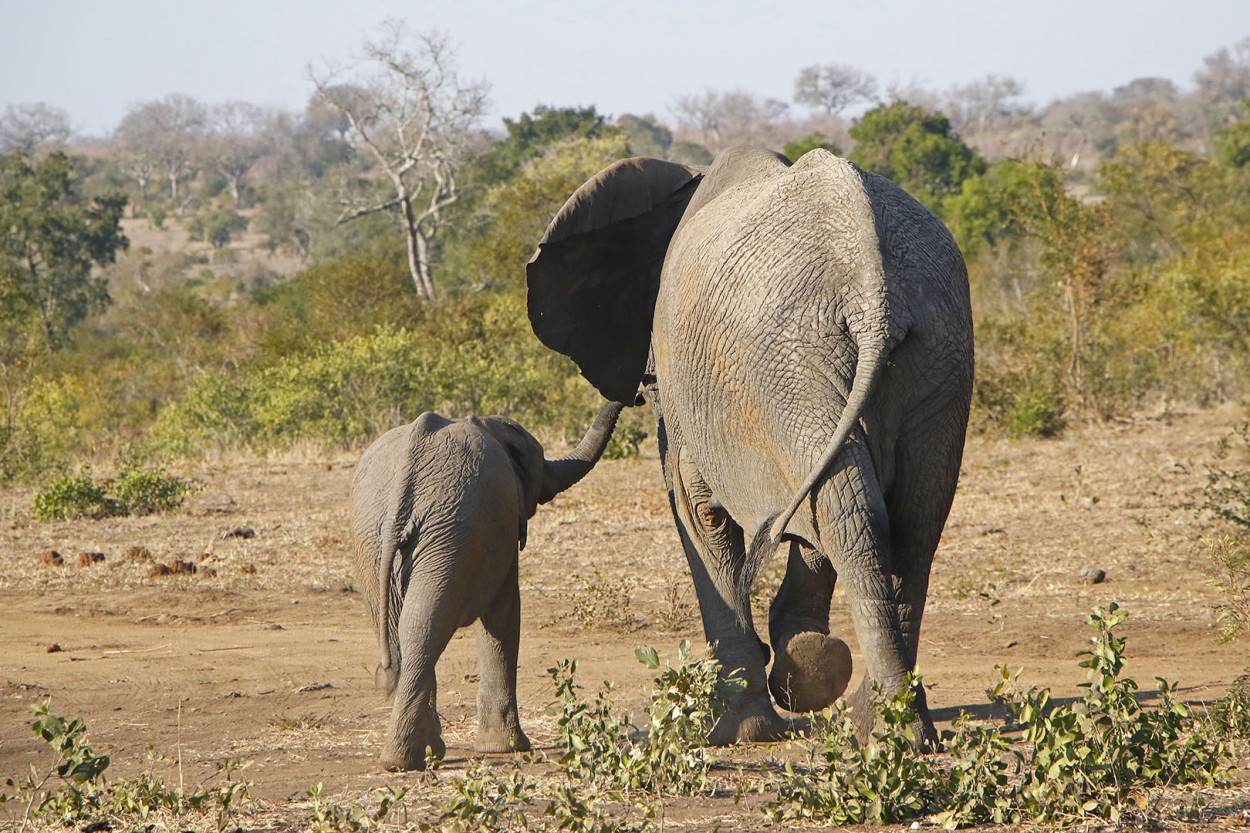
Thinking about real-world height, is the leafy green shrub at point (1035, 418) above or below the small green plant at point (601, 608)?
above

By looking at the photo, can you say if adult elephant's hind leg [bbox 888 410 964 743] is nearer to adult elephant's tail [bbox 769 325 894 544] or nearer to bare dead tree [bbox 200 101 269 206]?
adult elephant's tail [bbox 769 325 894 544]

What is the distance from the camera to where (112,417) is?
67.9 feet

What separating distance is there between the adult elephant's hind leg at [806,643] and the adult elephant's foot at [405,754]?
113cm

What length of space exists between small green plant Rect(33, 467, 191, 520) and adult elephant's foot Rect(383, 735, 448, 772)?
23.3ft

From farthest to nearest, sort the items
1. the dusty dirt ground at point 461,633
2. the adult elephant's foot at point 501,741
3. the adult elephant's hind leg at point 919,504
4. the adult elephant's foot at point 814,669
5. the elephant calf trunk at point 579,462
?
the elephant calf trunk at point 579,462, the dusty dirt ground at point 461,633, the adult elephant's foot at point 501,741, the adult elephant's foot at point 814,669, the adult elephant's hind leg at point 919,504

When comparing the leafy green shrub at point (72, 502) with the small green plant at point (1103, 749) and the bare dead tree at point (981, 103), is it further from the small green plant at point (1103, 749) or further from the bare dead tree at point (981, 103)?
the bare dead tree at point (981, 103)

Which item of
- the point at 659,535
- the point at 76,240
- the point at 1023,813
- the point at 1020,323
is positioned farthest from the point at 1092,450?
the point at 76,240

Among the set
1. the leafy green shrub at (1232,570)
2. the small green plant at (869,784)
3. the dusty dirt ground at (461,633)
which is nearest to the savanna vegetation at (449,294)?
the dusty dirt ground at (461,633)

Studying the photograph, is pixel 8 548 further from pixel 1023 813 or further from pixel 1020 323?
pixel 1020 323

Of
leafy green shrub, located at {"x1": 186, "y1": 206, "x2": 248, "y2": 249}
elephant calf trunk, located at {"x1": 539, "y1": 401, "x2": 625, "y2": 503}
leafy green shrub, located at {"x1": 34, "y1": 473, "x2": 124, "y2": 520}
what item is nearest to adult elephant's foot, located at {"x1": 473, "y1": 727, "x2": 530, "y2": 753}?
elephant calf trunk, located at {"x1": 539, "y1": 401, "x2": 625, "y2": 503}

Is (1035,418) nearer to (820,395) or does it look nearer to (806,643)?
(806,643)

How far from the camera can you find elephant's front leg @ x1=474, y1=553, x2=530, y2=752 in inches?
205

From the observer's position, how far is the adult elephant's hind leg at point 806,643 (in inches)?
183

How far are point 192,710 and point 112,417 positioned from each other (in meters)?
15.6
